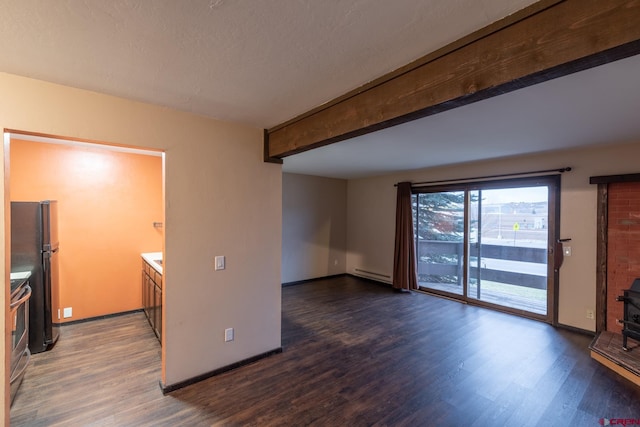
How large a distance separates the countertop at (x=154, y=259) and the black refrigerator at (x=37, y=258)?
93 cm

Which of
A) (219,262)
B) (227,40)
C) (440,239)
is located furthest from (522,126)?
(219,262)

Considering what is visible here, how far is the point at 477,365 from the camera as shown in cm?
276

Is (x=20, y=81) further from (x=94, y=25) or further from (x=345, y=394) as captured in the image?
(x=345, y=394)

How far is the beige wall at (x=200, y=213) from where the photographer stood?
1844mm

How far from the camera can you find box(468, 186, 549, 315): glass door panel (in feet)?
13.0

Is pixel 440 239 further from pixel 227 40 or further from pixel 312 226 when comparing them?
pixel 227 40

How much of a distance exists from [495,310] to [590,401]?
7.10 ft

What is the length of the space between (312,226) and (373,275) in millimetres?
1767

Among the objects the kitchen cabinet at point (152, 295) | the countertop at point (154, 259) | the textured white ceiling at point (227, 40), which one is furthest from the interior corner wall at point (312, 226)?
the textured white ceiling at point (227, 40)

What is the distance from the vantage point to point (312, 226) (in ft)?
20.3

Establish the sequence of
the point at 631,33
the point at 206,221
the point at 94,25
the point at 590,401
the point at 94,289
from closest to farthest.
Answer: the point at 631,33
the point at 94,25
the point at 590,401
the point at 206,221
the point at 94,289

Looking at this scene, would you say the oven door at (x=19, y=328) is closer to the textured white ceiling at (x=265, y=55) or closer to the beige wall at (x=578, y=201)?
the textured white ceiling at (x=265, y=55)

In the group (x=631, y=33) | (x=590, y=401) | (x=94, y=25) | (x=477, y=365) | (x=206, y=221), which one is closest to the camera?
(x=631, y=33)

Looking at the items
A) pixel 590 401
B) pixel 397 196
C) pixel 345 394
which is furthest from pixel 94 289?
pixel 590 401
